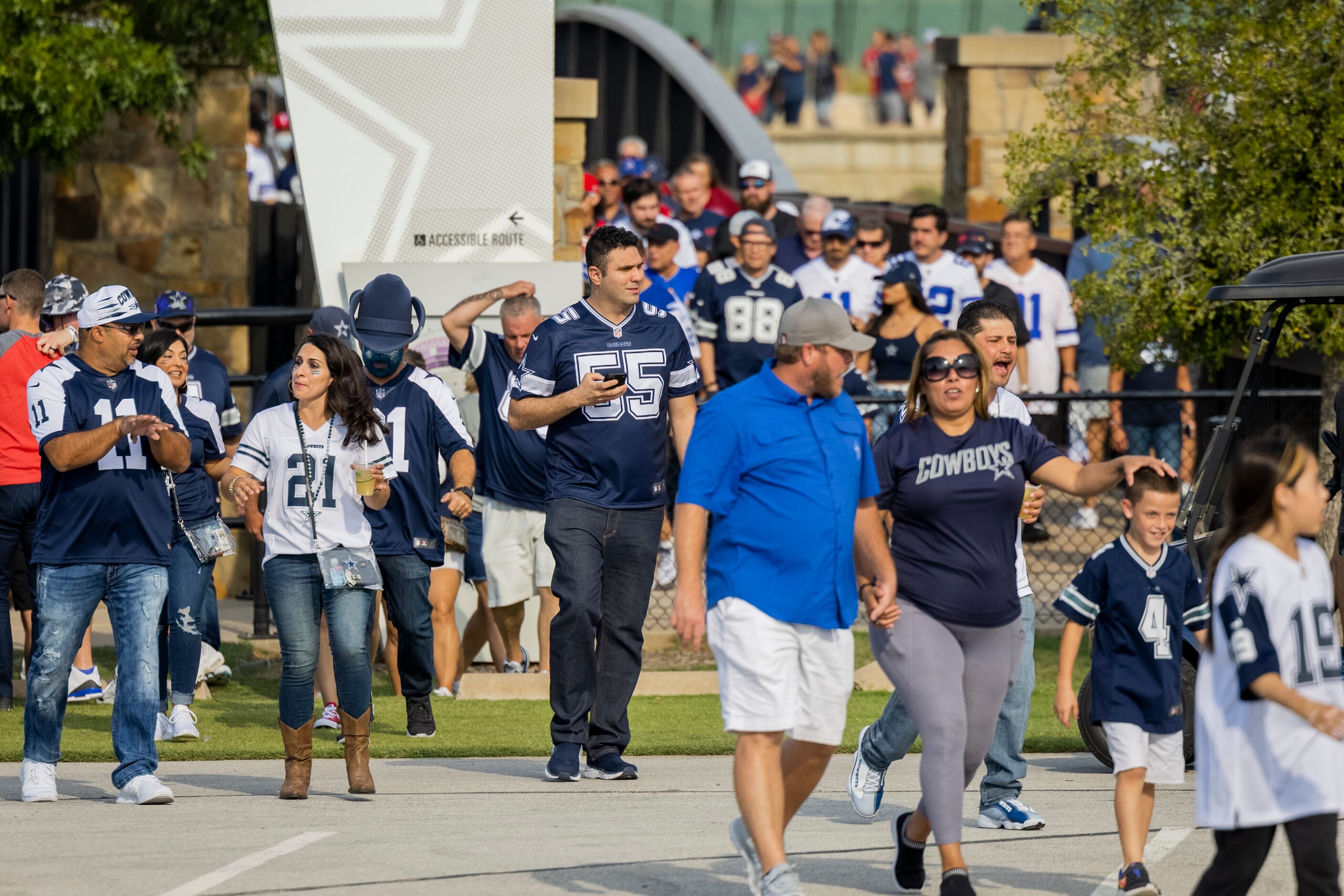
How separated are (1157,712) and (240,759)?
4.33m

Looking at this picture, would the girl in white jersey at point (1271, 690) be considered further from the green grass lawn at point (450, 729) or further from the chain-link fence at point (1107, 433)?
the chain-link fence at point (1107, 433)

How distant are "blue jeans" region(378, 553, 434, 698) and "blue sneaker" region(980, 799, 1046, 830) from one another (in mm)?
2883

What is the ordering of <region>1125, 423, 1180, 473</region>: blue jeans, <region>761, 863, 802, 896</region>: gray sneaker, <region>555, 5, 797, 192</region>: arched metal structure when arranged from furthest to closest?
<region>555, 5, 797, 192</region>: arched metal structure, <region>1125, 423, 1180, 473</region>: blue jeans, <region>761, 863, 802, 896</region>: gray sneaker

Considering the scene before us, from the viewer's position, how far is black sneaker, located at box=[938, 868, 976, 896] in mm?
5602

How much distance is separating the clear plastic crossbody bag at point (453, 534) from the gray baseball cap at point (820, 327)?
11.1 ft

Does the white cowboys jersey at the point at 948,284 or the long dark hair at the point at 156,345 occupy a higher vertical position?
the white cowboys jersey at the point at 948,284

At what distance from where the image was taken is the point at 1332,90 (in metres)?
10.0

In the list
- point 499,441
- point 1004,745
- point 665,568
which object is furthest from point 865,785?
point 665,568

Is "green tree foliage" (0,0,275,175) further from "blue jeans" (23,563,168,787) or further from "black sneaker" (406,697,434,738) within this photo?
"blue jeans" (23,563,168,787)

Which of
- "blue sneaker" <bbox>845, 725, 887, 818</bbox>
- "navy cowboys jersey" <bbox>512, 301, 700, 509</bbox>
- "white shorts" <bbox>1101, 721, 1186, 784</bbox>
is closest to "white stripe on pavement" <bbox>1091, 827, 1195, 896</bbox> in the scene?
"white shorts" <bbox>1101, 721, 1186, 784</bbox>

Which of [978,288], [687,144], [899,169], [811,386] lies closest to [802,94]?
[899,169]

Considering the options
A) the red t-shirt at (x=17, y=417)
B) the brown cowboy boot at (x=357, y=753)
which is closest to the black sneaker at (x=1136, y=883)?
the brown cowboy boot at (x=357, y=753)

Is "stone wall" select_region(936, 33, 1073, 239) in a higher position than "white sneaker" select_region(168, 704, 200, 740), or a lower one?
higher

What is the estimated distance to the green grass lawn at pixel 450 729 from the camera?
871 centimetres
